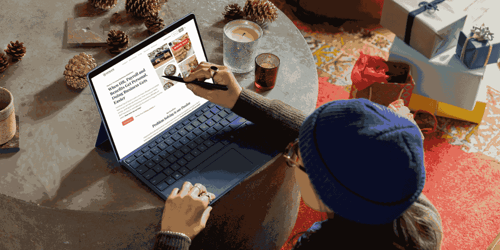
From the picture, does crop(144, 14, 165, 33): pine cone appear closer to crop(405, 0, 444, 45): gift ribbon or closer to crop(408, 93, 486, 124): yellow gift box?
crop(405, 0, 444, 45): gift ribbon

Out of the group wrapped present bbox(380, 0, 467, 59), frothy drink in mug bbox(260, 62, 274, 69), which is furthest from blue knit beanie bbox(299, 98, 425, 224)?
wrapped present bbox(380, 0, 467, 59)

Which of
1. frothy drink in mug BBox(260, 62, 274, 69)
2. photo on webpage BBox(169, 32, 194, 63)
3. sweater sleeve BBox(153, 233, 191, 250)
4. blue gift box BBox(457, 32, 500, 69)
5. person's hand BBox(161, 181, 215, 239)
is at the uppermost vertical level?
photo on webpage BBox(169, 32, 194, 63)

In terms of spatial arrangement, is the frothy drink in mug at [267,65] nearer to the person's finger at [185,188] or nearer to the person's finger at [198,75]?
the person's finger at [198,75]

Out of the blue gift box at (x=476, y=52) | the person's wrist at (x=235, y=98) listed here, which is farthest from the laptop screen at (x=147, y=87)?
the blue gift box at (x=476, y=52)

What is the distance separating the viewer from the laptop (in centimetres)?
109

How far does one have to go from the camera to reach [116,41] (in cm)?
143

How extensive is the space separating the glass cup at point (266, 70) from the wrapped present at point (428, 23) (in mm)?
1063

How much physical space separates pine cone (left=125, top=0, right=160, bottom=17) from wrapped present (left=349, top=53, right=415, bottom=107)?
1062 mm

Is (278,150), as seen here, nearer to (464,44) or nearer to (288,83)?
(288,83)

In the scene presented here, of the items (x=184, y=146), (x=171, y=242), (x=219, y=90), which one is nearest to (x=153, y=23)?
(x=219, y=90)

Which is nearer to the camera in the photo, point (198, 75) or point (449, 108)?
point (198, 75)

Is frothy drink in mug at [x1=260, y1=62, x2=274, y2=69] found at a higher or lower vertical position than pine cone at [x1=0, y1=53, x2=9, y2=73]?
lower

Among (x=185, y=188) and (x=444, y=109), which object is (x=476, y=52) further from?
(x=185, y=188)

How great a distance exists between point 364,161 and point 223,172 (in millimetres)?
449
